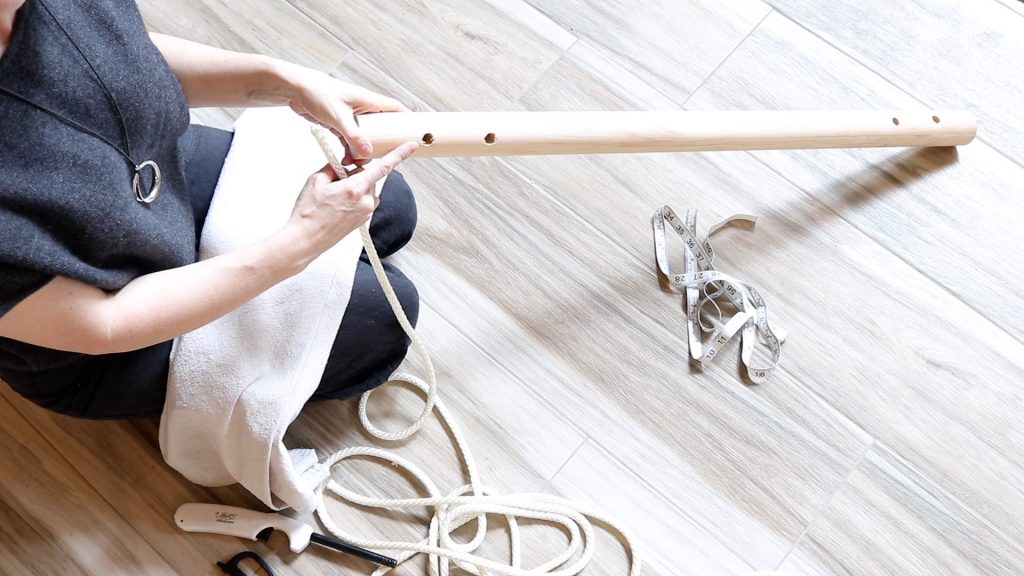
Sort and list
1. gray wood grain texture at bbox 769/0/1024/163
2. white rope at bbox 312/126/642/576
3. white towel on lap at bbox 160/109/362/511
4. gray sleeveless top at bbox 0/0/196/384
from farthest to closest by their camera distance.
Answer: gray wood grain texture at bbox 769/0/1024/163 → white rope at bbox 312/126/642/576 → white towel on lap at bbox 160/109/362/511 → gray sleeveless top at bbox 0/0/196/384

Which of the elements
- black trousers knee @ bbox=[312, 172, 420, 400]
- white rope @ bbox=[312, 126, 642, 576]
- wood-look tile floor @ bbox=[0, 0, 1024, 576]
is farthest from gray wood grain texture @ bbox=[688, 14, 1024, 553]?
black trousers knee @ bbox=[312, 172, 420, 400]

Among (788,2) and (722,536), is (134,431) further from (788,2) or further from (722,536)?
(788,2)

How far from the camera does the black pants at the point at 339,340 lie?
83 centimetres

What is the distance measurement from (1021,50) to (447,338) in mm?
888

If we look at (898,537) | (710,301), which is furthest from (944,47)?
(898,537)

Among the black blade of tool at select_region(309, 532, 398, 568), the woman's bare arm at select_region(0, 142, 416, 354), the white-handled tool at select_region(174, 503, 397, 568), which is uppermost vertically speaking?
the woman's bare arm at select_region(0, 142, 416, 354)

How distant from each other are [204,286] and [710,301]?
0.64 metres

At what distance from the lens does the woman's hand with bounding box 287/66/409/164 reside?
782mm

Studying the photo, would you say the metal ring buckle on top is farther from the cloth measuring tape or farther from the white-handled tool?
the cloth measuring tape

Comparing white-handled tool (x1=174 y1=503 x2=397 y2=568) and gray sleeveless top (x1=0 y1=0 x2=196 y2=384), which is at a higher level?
gray sleeveless top (x1=0 y1=0 x2=196 y2=384)

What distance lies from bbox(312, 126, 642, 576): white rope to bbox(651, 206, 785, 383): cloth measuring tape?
0.26m

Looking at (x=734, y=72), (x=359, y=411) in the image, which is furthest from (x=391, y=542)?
(x=734, y=72)

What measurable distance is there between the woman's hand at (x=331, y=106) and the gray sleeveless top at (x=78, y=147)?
110mm

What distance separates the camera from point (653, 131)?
938 mm
